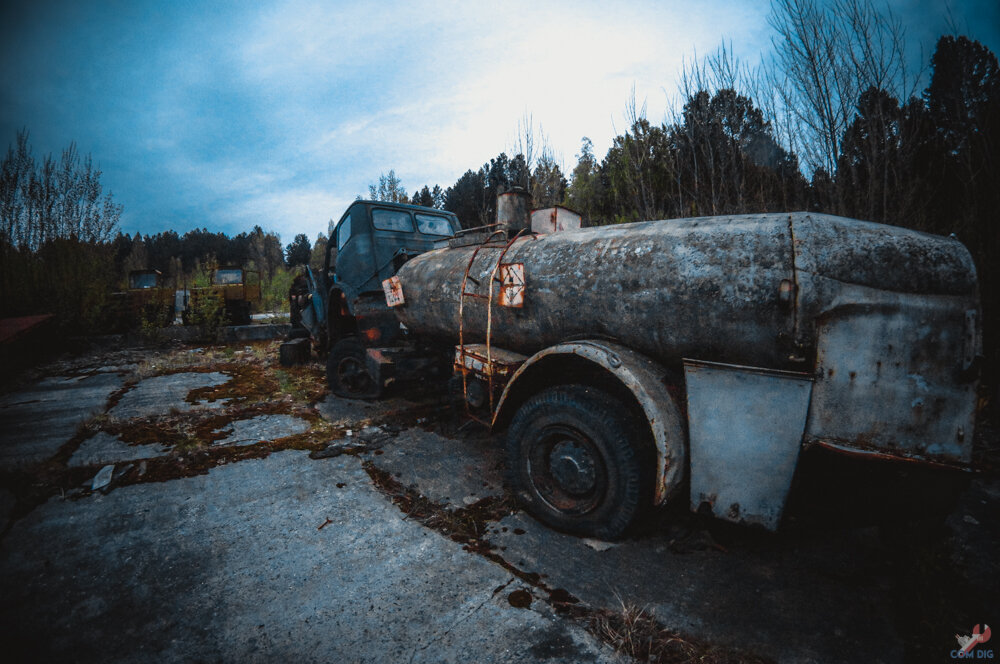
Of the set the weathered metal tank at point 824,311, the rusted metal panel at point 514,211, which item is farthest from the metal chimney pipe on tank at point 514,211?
the weathered metal tank at point 824,311

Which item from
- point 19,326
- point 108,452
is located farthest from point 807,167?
point 19,326

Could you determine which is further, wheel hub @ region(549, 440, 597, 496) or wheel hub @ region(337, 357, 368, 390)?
wheel hub @ region(337, 357, 368, 390)

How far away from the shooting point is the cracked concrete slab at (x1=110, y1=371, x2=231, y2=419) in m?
4.46

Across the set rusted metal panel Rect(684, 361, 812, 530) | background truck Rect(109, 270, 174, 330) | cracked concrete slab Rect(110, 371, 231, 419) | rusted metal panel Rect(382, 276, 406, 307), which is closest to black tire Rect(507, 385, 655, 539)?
rusted metal panel Rect(684, 361, 812, 530)

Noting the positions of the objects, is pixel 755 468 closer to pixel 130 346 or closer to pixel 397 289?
pixel 397 289

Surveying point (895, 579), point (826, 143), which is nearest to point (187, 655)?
point (895, 579)

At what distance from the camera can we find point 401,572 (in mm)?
1981

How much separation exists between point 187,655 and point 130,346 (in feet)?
33.1

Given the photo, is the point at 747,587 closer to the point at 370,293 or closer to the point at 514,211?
the point at 514,211

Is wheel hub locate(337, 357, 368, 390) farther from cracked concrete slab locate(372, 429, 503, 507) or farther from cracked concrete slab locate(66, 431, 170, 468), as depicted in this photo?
cracked concrete slab locate(66, 431, 170, 468)

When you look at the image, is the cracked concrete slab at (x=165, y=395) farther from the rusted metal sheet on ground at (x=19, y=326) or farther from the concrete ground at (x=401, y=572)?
the rusted metal sheet on ground at (x=19, y=326)

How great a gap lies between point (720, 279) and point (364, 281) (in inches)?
170

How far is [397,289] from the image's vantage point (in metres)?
4.09

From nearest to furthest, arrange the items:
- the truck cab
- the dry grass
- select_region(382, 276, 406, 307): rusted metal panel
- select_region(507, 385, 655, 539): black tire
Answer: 1. the dry grass
2. select_region(507, 385, 655, 539): black tire
3. select_region(382, 276, 406, 307): rusted metal panel
4. the truck cab
